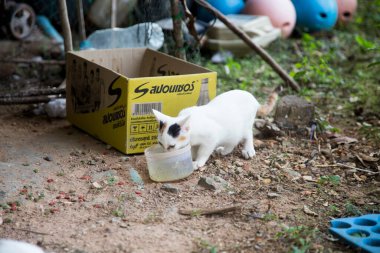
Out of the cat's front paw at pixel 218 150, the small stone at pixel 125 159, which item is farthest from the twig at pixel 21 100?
the cat's front paw at pixel 218 150

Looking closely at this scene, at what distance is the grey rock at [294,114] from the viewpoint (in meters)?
4.75

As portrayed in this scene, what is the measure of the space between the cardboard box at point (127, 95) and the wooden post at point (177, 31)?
0.87ft

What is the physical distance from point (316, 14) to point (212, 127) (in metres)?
4.38

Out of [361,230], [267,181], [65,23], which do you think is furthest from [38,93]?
[361,230]

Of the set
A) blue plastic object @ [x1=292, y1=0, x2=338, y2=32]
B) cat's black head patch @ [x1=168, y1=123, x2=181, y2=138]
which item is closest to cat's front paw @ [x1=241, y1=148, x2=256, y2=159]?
cat's black head patch @ [x1=168, y1=123, x2=181, y2=138]

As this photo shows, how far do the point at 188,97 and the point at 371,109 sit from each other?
2.09 m

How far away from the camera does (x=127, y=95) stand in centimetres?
398

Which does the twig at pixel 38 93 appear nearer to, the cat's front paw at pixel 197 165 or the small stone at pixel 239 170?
the cat's front paw at pixel 197 165

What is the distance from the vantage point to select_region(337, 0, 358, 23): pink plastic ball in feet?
27.2

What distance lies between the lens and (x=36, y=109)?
513 centimetres

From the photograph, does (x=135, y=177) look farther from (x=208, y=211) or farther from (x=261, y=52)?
(x=261, y=52)

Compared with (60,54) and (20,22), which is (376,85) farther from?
(20,22)

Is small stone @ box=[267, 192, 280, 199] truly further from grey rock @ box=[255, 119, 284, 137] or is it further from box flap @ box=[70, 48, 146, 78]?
box flap @ box=[70, 48, 146, 78]

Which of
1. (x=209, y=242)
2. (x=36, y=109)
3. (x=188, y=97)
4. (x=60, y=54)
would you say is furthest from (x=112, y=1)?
(x=209, y=242)
